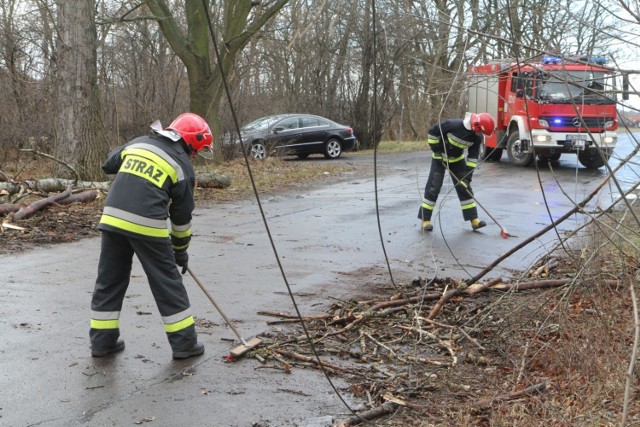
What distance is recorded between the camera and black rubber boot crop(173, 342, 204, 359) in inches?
192

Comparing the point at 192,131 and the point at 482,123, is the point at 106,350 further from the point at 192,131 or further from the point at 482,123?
the point at 482,123

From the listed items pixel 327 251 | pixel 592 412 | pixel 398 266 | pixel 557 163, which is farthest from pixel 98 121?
pixel 557 163

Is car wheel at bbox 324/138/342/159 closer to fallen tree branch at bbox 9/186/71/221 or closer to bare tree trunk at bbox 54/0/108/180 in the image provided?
bare tree trunk at bbox 54/0/108/180

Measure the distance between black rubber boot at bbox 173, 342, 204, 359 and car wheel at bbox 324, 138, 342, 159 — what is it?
19120 mm

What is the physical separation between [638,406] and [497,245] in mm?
5582

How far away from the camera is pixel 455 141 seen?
33.0ft

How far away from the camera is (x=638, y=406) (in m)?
3.96

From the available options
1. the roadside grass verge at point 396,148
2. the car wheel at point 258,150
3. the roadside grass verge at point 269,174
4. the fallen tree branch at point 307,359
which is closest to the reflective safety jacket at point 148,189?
the fallen tree branch at point 307,359

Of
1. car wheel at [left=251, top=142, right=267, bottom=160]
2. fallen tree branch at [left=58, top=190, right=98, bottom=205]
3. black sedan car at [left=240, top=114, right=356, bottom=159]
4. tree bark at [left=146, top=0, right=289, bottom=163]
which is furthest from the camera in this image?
black sedan car at [left=240, top=114, right=356, bottom=159]

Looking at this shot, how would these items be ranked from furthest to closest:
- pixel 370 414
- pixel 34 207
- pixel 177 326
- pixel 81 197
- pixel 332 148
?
pixel 332 148, pixel 81 197, pixel 34 207, pixel 177 326, pixel 370 414

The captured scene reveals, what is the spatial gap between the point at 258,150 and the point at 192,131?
16.2 meters

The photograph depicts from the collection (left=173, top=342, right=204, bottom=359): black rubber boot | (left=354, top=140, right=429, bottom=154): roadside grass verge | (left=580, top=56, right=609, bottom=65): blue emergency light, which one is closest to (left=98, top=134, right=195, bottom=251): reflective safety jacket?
(left=173, top=342, right=204, bottom=359): black rubber boot

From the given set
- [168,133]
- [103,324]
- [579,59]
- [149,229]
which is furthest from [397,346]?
[579,59]

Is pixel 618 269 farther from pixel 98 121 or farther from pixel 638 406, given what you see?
pixel 98 121
